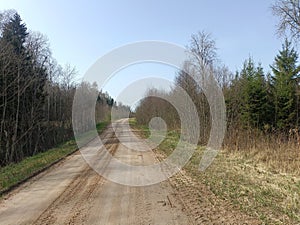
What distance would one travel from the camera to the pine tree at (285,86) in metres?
27.2

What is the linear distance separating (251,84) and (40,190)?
23.2m

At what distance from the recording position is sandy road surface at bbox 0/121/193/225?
4785mm

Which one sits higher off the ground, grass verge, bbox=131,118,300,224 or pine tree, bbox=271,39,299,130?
pine tree, bbox=271,39,299,130

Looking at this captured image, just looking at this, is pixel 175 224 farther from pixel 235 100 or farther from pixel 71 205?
pixel 235 100

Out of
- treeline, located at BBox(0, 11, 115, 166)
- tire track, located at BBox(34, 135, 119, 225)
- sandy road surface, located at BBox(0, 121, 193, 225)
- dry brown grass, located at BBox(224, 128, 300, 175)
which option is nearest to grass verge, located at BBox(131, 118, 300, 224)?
dry brown grass, located at BBox(224, 128, 300, 175)

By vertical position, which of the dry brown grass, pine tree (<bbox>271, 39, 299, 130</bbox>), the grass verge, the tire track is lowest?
the tire track

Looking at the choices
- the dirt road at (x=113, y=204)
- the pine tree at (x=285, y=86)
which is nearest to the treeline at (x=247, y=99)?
the pine tree at (x=285, y=86)

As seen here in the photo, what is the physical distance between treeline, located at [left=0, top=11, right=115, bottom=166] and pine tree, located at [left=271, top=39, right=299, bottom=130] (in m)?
18.1

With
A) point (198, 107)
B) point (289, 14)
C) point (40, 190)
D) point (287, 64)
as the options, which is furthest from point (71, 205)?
point (287, 64)

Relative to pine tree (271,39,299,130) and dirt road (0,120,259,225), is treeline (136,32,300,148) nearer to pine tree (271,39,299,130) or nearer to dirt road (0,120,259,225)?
pine tree (271,39,299,130)

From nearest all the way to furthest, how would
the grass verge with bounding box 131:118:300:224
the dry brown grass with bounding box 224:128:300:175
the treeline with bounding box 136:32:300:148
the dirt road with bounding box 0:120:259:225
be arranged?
1. the dirt road with bounding box 0:120:259:225
2. the grass verge with bounding box 131:118:300:224
3. the dry brown grass with bounding box 224:128:300:175
4. the treeline with bounding box 136:32:300:148

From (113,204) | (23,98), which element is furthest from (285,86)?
(113,204)

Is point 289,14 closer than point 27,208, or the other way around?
point 27,208

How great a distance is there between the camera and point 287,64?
111ft
